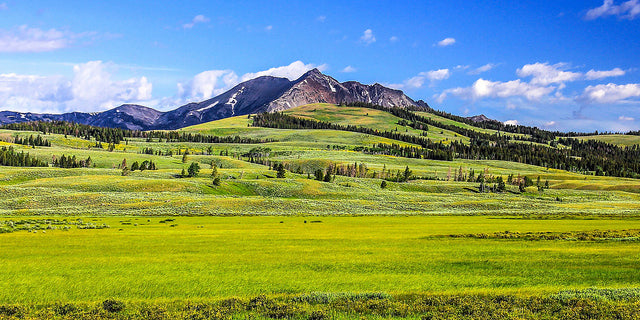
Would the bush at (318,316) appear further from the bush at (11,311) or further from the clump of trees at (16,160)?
the clump of trees at (16,160)

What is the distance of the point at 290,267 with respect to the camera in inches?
1003

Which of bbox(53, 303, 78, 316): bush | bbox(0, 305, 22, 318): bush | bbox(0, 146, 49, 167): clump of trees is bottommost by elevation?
bbox(0, 146, 49, 167): clump of trees

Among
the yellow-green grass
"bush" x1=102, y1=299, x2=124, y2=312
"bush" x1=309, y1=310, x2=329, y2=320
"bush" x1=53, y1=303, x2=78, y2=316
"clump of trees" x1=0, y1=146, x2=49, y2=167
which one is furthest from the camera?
"clump of trees" x1=0, y1=146, x2=49, y2=167

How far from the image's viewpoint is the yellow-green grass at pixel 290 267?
2017 cm

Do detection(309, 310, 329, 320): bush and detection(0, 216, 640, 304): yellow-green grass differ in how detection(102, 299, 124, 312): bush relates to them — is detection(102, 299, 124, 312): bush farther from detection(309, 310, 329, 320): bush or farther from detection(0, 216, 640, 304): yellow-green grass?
detection(309, 310, 329, 320): bush

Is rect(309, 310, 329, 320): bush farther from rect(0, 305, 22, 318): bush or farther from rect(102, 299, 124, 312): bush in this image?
rect(0, 305, 22, 318): bush

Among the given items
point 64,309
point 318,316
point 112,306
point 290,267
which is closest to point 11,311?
point 64,309

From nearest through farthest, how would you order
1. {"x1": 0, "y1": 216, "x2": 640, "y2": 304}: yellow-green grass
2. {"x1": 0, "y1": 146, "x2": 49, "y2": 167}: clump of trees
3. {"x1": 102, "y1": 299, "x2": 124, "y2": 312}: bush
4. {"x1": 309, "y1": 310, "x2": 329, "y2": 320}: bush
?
1. {"x1": 309, "y1": 310, "x2": 329, "y2": 320}: bush
2. {"x1": 102, "y1": 299, "x2": 124, "y2": 312}: bush
3. {"x1": 0, "y1": 216, "x2": 640, "y2": 304}: yellow-green grass
4. {"x1": 0, "y1": 146, "x2": 49, "y2": 167}: clump of trees

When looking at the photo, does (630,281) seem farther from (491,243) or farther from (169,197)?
(169,197)

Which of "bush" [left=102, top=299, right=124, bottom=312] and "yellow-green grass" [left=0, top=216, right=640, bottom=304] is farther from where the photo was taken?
"yellow-green grass" [left=0, top=216, right=640, bottom=304]

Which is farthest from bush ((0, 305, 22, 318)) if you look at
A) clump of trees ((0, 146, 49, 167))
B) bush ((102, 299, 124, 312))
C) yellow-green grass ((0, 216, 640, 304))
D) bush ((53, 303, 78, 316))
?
clump of trees ((0, 146, 49, 167))

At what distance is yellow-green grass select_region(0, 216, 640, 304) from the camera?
2017 cm

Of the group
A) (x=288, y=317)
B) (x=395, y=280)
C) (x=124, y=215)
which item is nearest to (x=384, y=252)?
(x=395, y=280)

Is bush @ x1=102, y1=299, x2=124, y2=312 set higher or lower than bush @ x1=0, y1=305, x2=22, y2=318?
higher
